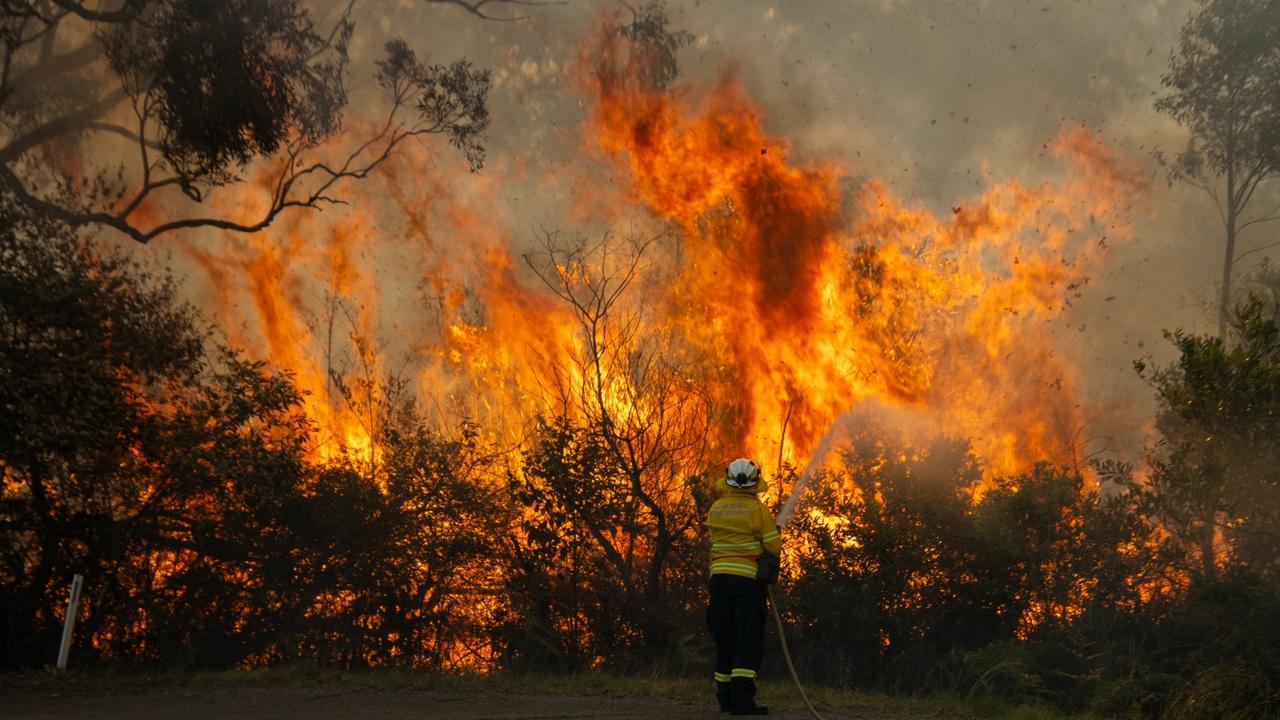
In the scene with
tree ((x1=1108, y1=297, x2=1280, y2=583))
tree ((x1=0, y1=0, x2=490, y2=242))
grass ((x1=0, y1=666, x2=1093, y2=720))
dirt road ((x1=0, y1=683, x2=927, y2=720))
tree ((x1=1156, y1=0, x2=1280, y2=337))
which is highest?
tree ((x1=1156, y1=0, x2=1280, y2=337))

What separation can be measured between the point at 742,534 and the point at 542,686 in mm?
3627

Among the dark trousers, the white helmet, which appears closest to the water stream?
the dark trousers

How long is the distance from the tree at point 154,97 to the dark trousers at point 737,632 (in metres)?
13.7

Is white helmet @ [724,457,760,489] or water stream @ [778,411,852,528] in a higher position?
water stream @ [778,411,852,528]

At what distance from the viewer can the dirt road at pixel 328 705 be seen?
10.6 m

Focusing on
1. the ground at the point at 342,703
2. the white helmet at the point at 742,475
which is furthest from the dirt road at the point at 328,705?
the white helmet at the point at 742,475

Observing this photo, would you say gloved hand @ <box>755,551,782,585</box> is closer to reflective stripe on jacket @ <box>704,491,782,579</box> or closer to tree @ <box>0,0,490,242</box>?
reflective stripe on jacket @ <box>704,491,782,579</box>

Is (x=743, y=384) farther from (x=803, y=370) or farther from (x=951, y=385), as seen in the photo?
(x=951, y=385)

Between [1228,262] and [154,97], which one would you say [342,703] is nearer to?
[154,97]

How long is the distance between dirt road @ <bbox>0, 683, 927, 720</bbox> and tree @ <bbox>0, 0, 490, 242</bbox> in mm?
9438

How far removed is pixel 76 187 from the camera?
63.6ft

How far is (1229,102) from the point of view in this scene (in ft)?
83.0

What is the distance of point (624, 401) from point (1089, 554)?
7.93 meters

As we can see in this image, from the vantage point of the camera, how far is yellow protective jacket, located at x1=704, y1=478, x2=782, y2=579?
34.7ft
